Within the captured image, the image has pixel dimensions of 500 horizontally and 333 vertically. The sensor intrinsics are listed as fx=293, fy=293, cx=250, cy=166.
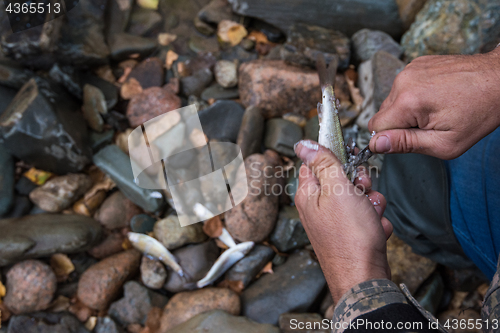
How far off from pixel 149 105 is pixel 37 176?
154 centimetres

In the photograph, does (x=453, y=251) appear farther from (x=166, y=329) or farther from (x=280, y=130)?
(x=166, y=329)

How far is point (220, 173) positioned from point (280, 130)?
2.88 feet

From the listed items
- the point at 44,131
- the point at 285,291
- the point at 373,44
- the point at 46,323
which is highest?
the point at 373,44

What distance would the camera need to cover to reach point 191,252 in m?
3.17

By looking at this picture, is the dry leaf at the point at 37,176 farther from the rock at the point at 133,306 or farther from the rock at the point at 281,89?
the rock at the point at 281,89

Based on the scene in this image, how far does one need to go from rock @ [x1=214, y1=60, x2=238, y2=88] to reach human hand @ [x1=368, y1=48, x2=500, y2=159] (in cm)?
256

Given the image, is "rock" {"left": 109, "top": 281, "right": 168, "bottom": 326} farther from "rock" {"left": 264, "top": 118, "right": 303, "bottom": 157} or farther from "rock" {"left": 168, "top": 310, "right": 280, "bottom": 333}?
"rock" {"left": 264, "top": 118, "right": 303, "bottom": 157}

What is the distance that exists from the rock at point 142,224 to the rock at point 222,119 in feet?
3.97

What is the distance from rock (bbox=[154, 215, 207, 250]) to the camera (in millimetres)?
3176

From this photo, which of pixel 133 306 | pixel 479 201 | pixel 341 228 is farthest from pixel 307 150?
pixel 133 306

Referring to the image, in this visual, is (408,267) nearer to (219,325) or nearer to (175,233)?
(219,325)

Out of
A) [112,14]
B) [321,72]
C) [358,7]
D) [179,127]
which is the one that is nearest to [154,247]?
[179,127]

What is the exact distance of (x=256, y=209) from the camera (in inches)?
121

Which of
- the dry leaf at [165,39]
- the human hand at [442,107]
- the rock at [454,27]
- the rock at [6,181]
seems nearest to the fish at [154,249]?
the rock at [6,181]
